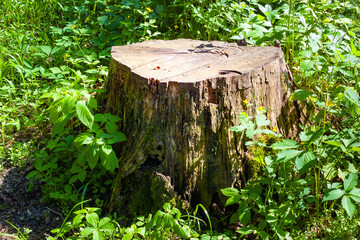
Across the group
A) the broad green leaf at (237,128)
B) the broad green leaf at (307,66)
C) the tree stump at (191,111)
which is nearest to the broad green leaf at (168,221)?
the tree stump at (191,111)

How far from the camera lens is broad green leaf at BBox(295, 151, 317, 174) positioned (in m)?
2.18

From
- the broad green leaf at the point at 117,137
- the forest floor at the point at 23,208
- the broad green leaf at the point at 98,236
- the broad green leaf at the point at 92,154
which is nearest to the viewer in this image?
the broad green leaf at the point at 98,236

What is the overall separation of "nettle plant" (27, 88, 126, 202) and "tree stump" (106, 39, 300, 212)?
178 millimetres

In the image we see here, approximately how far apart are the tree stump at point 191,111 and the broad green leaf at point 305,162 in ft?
1.75

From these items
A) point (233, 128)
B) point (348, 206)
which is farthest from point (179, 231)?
point (348, 206)

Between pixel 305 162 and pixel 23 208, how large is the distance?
2034mm

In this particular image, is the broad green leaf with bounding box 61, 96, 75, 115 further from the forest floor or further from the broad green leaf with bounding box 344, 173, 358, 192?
the broad green leaf with bounding box 344, 173, 358, 192

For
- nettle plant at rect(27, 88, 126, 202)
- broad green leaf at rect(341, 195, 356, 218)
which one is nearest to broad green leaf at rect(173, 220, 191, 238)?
nettle plant at rect(27, 88, 126, 202)

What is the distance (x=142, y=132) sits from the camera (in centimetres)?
273

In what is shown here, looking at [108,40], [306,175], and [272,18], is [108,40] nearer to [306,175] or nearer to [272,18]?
[272,18]

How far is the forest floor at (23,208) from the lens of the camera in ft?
9.20

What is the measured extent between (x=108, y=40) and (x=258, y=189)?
8.10ft

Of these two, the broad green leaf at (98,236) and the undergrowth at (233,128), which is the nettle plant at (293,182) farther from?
the broad green leaf at (98,236)

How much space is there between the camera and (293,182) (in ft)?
8.34
